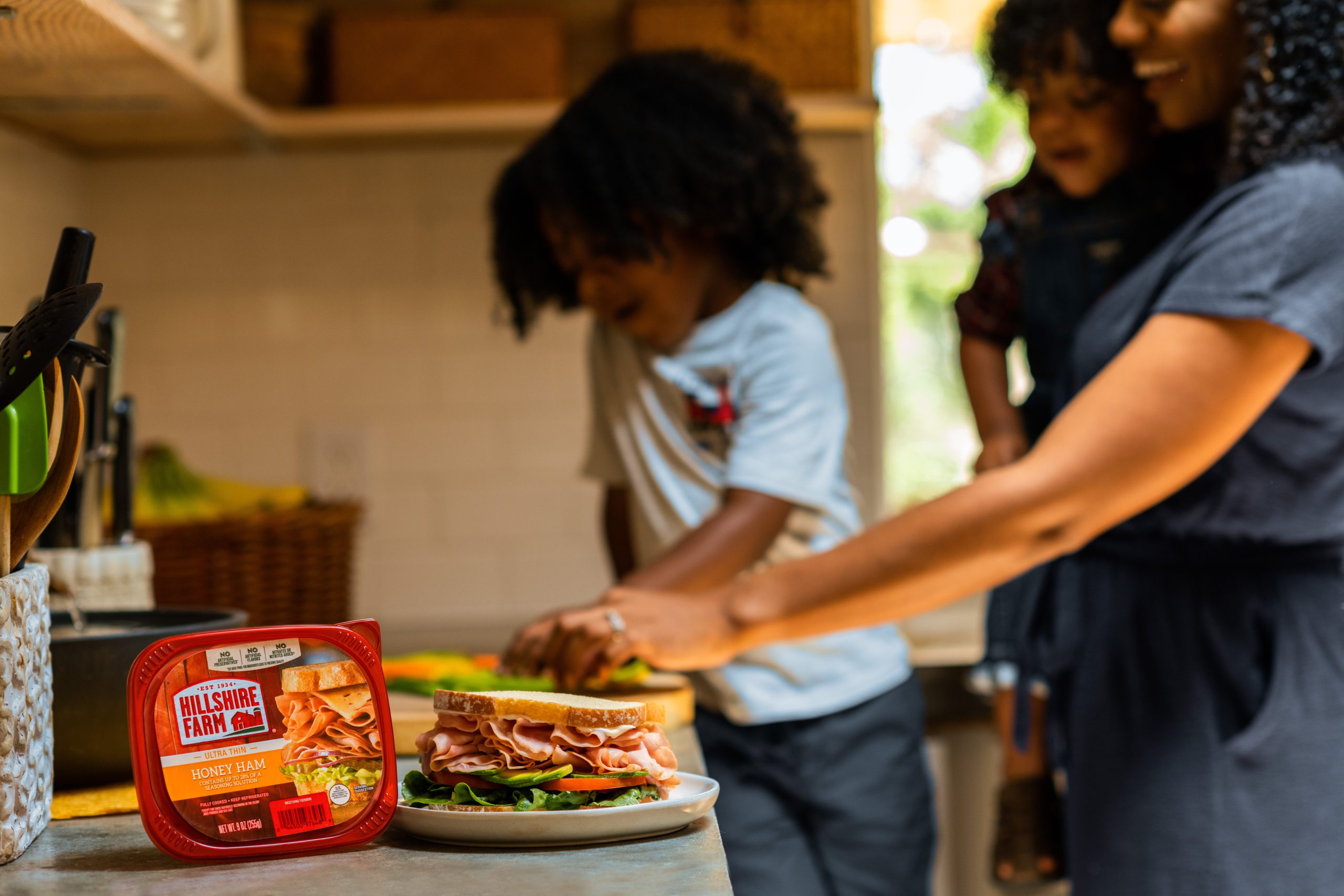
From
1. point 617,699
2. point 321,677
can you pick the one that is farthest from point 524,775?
point 617,699

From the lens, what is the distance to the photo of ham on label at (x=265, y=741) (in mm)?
629

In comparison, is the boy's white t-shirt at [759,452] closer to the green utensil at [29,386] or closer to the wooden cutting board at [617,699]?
the wooden cutting board at [617,699]

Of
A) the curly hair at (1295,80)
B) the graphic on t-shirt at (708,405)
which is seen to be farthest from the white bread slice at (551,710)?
the graphic on t-shirt at (708,405)

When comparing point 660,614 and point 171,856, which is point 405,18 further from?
point 171,856

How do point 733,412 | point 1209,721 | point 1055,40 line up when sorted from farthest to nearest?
point 733,412 → point 1055,40 → point 1209,721

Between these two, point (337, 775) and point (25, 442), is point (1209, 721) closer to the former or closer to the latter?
point (337, 775)

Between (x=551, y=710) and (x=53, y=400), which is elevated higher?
(x=53, y=400)

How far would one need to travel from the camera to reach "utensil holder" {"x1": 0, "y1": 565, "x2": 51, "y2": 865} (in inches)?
24.4

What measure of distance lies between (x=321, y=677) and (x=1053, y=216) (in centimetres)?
99

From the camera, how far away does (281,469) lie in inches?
89.8

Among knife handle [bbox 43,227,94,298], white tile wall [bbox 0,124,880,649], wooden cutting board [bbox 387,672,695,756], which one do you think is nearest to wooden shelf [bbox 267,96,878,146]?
white tile wall [bbox 0,124,880,649]

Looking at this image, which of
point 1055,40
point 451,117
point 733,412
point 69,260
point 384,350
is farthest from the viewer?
point 384,350

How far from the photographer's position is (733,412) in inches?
58.1

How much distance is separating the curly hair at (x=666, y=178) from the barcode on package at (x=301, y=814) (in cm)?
93
